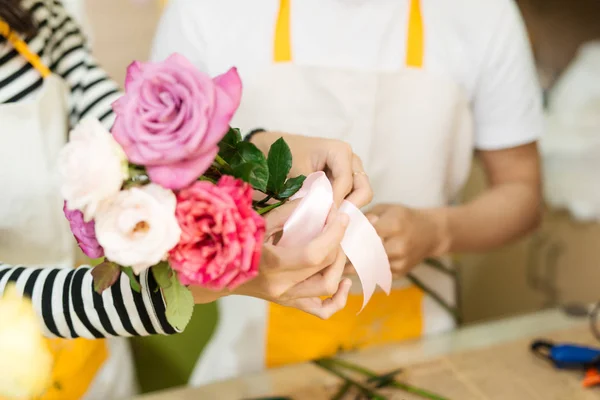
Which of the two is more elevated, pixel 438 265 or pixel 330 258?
pixel 330 258

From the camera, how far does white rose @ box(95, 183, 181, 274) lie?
12.6 inches

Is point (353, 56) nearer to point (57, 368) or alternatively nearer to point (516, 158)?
point (516, 158)

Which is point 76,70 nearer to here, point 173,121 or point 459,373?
point 173,121

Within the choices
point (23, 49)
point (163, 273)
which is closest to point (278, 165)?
point (163, 273)

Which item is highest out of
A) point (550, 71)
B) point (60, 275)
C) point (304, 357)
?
point (550, 71)

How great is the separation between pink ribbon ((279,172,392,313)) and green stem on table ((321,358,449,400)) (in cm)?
24

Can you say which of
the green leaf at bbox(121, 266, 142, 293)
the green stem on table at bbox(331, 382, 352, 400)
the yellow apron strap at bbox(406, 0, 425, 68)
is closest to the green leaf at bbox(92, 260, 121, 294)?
the green leaf at bbox(121, 266, 142, 293)

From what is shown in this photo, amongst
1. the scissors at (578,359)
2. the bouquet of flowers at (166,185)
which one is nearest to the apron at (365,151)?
the scissors at (578,359)

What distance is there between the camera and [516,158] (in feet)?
2.62

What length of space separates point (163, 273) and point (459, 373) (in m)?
0.48

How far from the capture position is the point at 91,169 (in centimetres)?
32

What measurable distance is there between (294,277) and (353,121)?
0.33 metres

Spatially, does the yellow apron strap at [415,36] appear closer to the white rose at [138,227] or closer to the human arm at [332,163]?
the human arm at [332,163]

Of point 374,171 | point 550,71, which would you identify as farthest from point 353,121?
point 550,71
